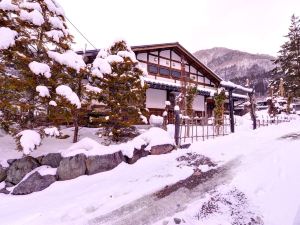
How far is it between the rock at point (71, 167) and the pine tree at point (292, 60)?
30118mm

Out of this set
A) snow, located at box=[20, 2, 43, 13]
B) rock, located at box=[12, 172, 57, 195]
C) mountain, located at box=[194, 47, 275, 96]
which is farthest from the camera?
mountain, located at box=[194, 47, 275, 96]

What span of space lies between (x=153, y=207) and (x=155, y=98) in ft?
50.8

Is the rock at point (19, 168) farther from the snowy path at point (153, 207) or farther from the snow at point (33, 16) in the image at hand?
the snow at point (33, 16)

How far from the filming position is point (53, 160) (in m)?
8.92

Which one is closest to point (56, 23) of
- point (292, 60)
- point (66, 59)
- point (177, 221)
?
point (66, 59)

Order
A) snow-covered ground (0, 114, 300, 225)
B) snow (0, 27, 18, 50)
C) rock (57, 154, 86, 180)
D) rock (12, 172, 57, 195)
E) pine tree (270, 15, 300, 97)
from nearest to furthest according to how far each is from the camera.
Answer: snow-covered ground (0, 114, 300, 225)
rock (12, 172, 57, 195)
rock (57, 154, 86, 180)
snow (0, 27, 18, 50)
pine tree (270, 15, 300, 97)

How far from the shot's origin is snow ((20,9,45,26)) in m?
9.10

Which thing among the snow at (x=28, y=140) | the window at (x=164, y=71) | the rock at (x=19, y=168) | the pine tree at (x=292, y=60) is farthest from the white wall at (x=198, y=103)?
the snow at (x=28, y=140)

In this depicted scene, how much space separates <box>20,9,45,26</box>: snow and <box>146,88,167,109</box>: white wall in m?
11.9

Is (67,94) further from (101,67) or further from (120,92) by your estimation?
(120,92)

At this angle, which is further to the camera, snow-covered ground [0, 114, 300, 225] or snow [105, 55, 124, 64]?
snow [105, 55, 124, 64]

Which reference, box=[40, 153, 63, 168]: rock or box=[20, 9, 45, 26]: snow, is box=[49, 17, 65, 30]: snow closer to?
box=[20, 9, 45, 26]: snow

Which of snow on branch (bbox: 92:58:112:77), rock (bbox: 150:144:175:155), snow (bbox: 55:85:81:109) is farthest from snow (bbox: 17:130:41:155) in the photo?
rock (bbox: 150:144:175:155)

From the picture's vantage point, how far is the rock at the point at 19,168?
863 centimetres
